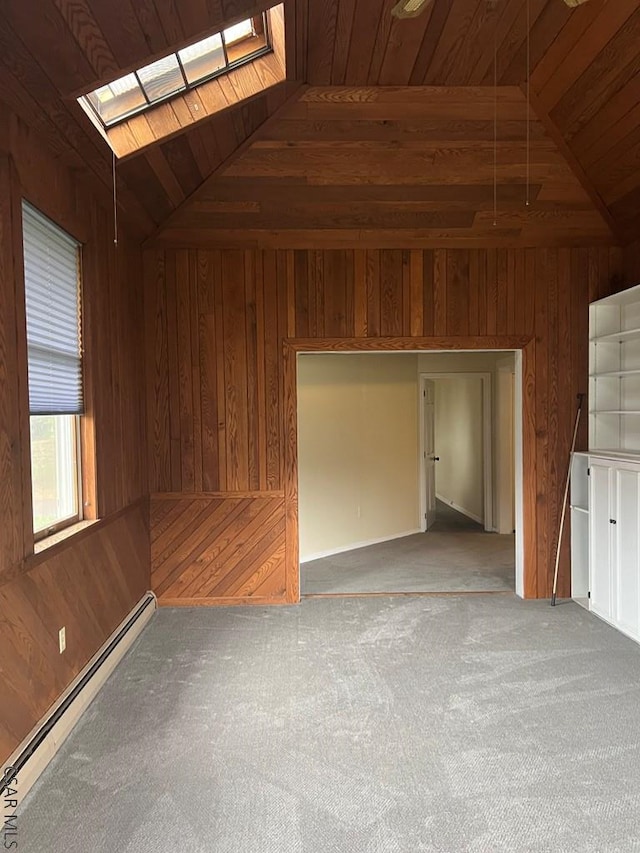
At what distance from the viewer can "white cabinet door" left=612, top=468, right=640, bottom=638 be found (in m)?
3.60

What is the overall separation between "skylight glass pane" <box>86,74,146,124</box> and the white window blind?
2.19 ft

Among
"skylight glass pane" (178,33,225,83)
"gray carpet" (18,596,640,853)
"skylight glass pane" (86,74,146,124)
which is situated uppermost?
"skylight glass pane" (178,33,225,83)

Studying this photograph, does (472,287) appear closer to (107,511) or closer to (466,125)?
(466,125)

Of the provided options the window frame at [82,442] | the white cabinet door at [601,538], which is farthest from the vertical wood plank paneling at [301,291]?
the white cabinet door at [601,538]

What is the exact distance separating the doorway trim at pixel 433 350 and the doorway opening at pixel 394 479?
51mm

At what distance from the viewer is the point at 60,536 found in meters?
2.87

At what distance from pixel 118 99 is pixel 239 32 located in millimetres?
718

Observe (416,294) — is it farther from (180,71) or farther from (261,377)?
(180,71)

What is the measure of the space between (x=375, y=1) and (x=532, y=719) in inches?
137

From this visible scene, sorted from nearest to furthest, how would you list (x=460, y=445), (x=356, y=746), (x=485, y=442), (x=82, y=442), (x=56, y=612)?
(x=356, y=746), (x=56, y=612), (x=82, y=442), (x=485, y=442), (x=460, y=445)

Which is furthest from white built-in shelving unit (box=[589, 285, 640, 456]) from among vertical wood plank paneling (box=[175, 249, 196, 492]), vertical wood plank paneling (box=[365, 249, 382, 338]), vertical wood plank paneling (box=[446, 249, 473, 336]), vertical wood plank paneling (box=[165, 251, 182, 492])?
vertical wood plank paneling (box=[165, 251, 182, 492])

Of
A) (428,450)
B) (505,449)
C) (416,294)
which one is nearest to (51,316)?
(416,294)

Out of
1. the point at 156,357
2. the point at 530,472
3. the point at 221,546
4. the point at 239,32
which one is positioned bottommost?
the point at 221,546

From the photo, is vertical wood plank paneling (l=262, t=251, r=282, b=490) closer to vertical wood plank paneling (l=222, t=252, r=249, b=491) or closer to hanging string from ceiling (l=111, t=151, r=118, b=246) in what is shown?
vertical wood plank paneling (l=222, t=252, r=249, b=491)
